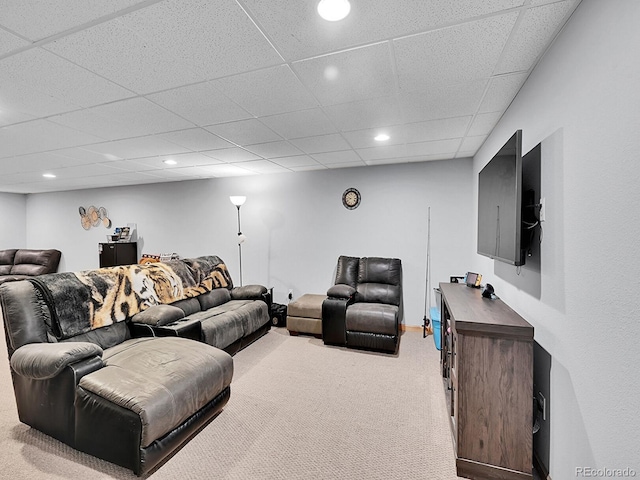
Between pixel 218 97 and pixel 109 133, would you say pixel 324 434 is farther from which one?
pixel 109 133

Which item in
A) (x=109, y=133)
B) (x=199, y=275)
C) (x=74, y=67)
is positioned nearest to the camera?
(x=74, y=67)

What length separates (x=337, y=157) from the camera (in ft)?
12.9

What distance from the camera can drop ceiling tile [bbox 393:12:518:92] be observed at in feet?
4.85

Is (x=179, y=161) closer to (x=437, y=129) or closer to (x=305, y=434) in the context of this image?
(x=437, y=129)

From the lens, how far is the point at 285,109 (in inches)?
95.4

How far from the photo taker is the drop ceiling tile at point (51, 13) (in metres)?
1.29

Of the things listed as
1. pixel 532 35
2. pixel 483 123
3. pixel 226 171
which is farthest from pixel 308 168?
pixel 532 35

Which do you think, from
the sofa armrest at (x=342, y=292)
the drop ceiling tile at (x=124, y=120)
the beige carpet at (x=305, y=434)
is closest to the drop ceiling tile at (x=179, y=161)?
the drop ceiling tile at (x=124, y=120)

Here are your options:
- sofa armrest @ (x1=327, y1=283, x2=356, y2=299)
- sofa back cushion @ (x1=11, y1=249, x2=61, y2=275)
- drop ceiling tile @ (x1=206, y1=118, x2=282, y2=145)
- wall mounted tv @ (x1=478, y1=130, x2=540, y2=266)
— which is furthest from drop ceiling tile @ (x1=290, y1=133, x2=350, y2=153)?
sofa back cushion @ (x1=11, y1=249, x2=61, y2=275)

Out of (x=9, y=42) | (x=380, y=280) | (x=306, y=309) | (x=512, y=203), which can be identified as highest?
(x=9, y=42)

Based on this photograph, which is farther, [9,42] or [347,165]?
[347,165]

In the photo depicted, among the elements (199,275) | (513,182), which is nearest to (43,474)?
(199,275)

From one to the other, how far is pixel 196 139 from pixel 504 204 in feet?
9.74

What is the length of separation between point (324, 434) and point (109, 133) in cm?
338
